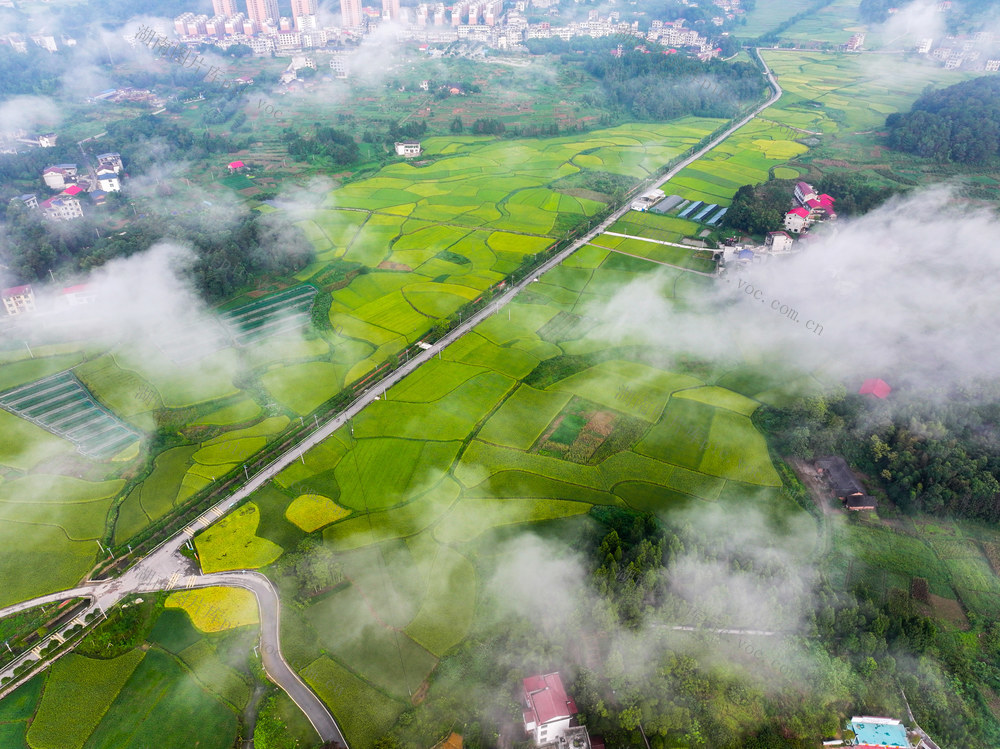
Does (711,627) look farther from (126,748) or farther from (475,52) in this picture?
(475,52)

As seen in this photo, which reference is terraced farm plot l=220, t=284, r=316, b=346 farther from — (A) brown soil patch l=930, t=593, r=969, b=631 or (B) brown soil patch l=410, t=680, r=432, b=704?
(A) brown soil patch l=930, t=593, r=969, b=631

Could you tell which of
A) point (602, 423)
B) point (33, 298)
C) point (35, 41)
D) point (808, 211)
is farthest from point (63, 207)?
point (35, 41)

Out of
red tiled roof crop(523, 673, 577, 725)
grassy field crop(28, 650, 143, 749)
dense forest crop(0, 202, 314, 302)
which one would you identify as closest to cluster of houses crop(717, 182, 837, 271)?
dense forest crop(0, 202, 314, 302)

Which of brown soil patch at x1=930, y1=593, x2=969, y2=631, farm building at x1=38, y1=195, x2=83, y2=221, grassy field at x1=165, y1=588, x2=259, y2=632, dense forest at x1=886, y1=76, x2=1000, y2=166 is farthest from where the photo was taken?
dense forest at x1=886, y1=76, x2=1000, y2=166

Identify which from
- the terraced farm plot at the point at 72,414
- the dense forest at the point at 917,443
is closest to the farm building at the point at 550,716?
the dense forest at the point at 917,443

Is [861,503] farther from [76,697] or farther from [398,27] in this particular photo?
[398,27]

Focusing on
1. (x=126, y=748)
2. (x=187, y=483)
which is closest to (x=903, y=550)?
(x=126, y=748)
